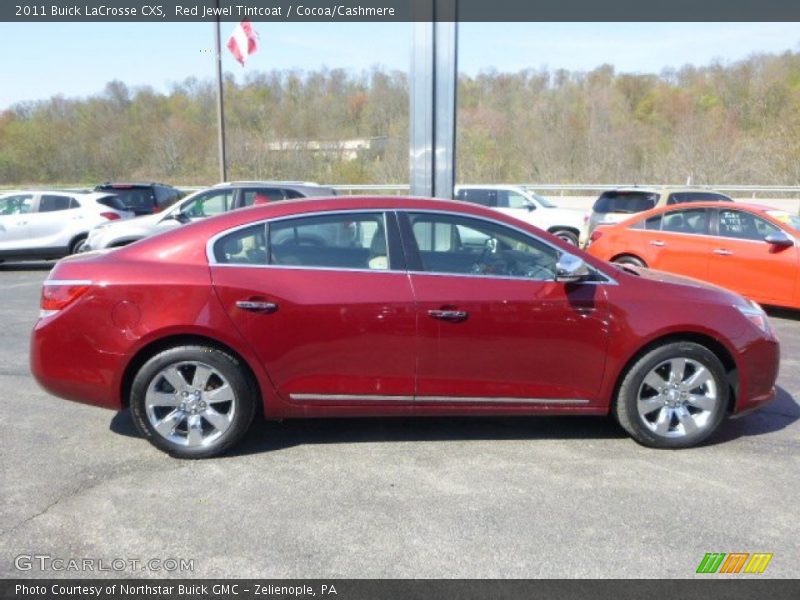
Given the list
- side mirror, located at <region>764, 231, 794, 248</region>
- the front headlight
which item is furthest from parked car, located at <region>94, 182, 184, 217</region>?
the front headlight

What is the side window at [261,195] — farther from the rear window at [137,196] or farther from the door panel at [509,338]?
the door panel at [509,338]

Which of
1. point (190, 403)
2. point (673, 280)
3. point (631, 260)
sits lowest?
point (190, 403)

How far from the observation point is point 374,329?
404 centimetres

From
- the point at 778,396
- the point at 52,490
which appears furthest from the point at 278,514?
the point at 778,396

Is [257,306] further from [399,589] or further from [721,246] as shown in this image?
[721,246]

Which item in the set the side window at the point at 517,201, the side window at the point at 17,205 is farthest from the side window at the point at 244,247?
the side window at the point at 517,201

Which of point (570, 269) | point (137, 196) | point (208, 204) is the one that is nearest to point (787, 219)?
point (570, 269)

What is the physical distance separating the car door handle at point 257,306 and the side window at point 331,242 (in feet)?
0.92

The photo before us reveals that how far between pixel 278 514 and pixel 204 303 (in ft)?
4.38

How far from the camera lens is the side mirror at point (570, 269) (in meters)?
4.06

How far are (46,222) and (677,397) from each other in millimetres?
12697

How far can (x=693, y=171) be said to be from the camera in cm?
3659

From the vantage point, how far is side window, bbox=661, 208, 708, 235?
28.5 ft

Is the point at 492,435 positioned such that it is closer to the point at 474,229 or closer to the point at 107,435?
the point at 474,229
